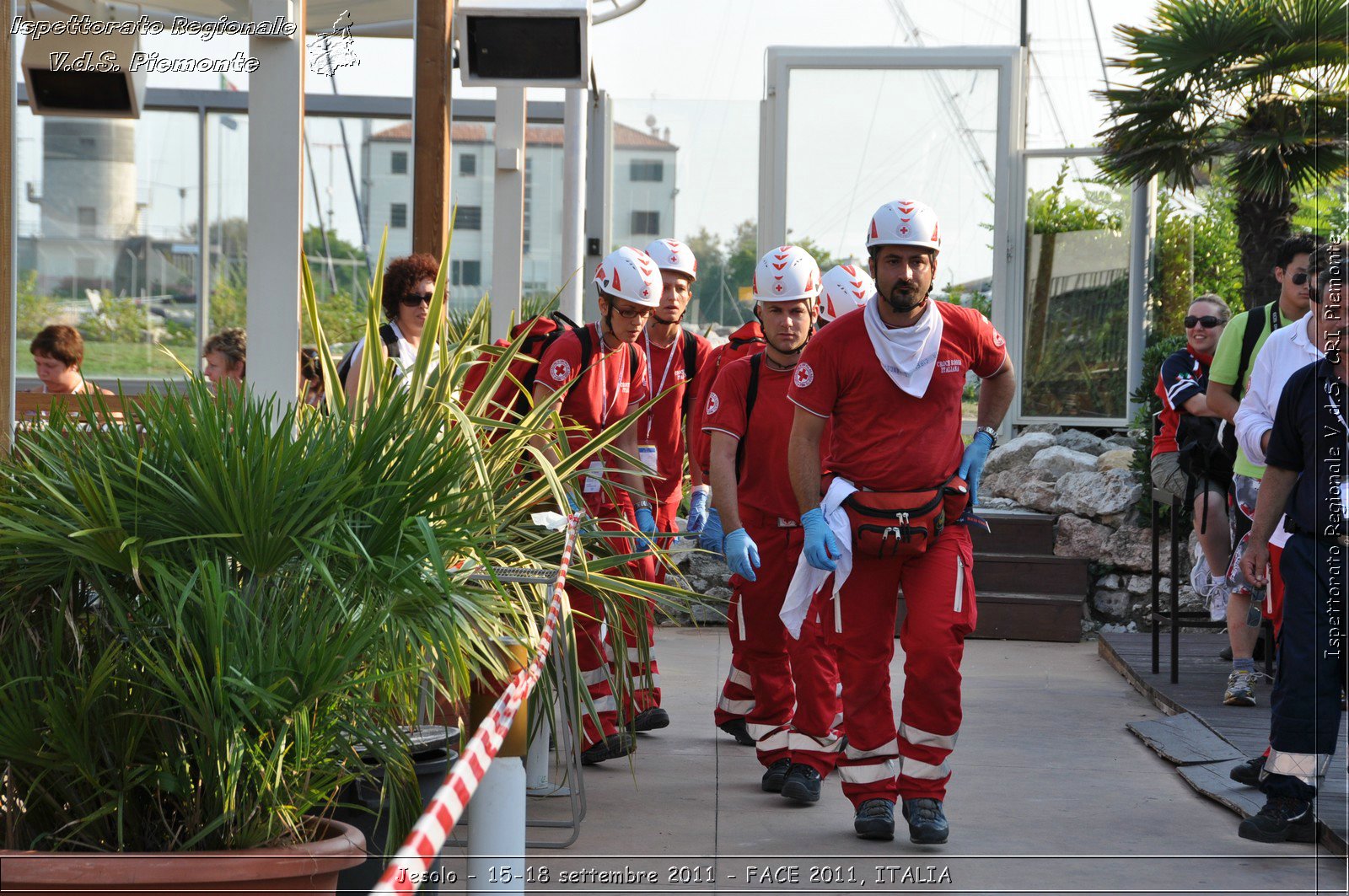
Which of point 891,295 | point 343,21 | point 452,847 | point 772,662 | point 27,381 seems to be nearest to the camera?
point 452,847

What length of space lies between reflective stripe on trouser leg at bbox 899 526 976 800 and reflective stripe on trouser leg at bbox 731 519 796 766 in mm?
1066

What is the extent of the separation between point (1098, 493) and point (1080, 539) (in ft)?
1.20

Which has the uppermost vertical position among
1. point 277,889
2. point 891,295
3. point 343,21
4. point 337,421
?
point 343,21

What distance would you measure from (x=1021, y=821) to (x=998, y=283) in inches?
328

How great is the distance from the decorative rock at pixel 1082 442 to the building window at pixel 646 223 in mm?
4018

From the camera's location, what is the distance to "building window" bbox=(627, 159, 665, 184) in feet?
43.8

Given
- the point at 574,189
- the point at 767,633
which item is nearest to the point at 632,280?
the point at 767,633

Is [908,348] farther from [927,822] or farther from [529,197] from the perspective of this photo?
[529,197]

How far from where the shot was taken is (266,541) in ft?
11.2

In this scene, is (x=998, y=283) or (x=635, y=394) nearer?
(x=635, y=394)

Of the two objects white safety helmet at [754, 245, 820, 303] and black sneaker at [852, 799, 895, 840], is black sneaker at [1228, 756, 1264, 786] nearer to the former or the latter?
black sneaker at [852, 799, 895, 840]

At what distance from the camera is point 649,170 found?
1335 cm

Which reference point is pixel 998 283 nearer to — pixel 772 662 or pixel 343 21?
pixel 343 21

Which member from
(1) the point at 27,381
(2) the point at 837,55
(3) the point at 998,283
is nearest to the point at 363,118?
(1) the point at 27,381
